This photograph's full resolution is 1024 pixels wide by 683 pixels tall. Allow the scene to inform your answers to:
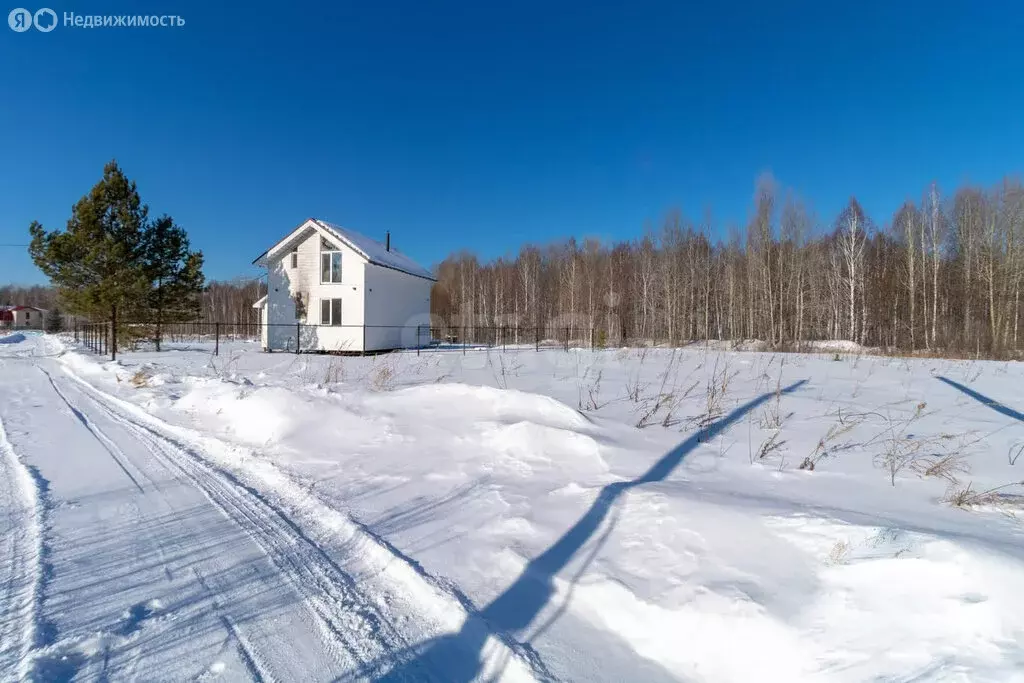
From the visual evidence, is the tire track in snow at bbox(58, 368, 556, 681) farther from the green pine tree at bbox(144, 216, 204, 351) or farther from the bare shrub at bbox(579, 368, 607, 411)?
the green pine tree at bbox(144, 216, 204, 351)

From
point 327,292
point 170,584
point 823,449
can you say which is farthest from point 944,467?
point 327,292

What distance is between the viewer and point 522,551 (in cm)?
299

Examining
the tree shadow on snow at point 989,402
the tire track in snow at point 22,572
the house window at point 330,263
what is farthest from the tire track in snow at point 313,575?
the house window at point 330,263

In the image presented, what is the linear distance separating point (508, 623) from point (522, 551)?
2.09ft

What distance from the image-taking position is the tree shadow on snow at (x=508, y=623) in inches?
80.0

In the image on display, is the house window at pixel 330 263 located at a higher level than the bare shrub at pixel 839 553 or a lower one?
higher

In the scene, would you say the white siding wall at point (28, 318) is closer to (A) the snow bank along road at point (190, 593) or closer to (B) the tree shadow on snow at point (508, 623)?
(A) the snow bank along road at point (190, 593)

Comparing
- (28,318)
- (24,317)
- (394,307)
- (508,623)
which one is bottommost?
(508,623)

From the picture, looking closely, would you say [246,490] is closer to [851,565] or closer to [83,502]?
[83,502]

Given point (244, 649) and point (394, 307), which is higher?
point (394, 307)

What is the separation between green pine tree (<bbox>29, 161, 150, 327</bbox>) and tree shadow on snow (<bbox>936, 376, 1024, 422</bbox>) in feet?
84.1

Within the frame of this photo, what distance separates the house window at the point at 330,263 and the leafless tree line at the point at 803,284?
44.0ft

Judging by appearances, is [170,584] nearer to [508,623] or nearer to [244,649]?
[244,649]

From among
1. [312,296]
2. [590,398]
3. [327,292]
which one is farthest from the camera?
[312,296]
